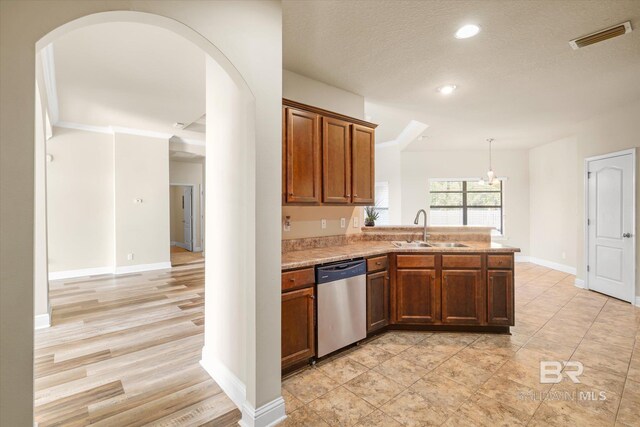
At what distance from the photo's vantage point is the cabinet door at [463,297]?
10.3ft

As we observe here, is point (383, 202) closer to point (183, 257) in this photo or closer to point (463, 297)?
point (463, 297)

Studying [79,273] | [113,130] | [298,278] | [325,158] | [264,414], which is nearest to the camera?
[264,414]

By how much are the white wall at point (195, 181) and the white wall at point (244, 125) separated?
759 cm

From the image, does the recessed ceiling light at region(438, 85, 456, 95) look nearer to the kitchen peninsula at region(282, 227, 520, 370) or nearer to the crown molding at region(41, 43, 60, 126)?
the kitchen peninsula at region(282, 227, 520, 370)

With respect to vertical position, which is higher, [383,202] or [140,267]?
[383,202]

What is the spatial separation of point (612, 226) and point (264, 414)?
18.0 ft

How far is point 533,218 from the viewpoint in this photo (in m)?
7.26

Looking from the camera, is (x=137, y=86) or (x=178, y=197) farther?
(x=178, y=197)

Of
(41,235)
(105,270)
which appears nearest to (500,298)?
(41,235)

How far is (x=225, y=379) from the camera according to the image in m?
2.28

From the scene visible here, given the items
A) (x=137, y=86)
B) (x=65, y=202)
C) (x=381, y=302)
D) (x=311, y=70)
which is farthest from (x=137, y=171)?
(x=381, y=302)

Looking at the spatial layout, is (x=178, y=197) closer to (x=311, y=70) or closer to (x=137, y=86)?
(x=137, y=86)

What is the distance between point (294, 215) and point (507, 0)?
7.92ft

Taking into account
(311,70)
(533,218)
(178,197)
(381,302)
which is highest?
(311,70)
